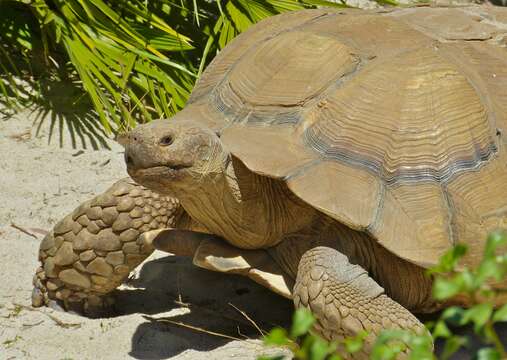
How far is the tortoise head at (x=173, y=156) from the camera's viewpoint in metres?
2.73

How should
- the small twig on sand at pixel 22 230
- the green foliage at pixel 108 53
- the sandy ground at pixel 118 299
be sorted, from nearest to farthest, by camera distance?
the sandy ground at pixel 118 299
the small twig on sand at pixel 22 230
the green foliage at pixel 108 53

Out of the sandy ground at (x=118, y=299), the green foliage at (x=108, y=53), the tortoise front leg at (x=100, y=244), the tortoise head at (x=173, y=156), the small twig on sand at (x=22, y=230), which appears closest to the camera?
the tortoise head at (x=173, y=156)

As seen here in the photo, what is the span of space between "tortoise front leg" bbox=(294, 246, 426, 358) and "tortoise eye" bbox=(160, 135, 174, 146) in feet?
1.91

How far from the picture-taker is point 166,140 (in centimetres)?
277

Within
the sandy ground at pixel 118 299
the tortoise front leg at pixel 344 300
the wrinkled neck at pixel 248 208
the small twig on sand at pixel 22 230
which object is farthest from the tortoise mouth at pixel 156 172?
the small twig on sand at pixel 22 230

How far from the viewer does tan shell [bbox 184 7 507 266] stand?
9.29 feet

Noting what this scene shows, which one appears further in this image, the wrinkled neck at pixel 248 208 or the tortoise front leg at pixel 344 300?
the wrinkled neck at pixel 248 208

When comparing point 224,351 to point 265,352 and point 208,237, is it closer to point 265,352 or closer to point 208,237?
point 265,352

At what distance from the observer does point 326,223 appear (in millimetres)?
2977

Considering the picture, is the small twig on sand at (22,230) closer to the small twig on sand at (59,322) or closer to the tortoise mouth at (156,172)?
the small twig on sand at (59,322)

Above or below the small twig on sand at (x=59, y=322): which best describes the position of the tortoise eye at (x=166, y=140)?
above

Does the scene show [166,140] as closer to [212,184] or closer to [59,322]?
[212,184]

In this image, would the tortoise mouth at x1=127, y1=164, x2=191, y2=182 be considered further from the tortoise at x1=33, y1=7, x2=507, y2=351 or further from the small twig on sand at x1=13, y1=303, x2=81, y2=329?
the small twig on sand at x1=13, y1=303, x2=81, y2=329

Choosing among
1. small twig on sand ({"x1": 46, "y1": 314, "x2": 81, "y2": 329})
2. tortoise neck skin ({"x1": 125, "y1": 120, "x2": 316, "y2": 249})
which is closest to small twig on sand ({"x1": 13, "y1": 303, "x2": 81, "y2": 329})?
small twig on sand ({"x1": 46, "y1": 314, "x2": 81, "y2": 329})
